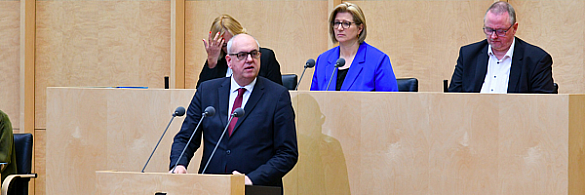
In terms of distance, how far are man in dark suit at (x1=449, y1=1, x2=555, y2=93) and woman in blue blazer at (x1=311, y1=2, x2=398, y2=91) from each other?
38 cm

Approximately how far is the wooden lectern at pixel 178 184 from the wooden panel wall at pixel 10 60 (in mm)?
3571

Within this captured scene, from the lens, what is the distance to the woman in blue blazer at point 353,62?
3.33 m

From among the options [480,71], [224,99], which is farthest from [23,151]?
[480,71]

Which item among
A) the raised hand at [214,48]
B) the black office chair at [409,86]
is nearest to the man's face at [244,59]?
the raised hand at [214,48]

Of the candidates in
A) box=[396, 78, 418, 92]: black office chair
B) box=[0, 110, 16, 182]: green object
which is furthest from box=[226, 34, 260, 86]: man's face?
box=[0, 110, 16, 182]: green object

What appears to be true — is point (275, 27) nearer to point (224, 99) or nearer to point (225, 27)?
point (225, 27)

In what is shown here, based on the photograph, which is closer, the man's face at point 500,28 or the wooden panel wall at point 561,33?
the man's face at point 500,28

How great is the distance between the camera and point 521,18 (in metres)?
4.72

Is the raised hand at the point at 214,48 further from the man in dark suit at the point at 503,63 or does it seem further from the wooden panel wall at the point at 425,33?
the wooden panel wall at the point at 425,33

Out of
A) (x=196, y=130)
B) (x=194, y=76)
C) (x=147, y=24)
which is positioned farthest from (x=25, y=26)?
(x=196, y=130)

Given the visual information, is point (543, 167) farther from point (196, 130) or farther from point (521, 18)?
point (521, 18)

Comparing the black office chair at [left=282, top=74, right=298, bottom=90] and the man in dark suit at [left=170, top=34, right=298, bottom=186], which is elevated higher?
the black office chair at [left=282, top=74, right=298, bottom=90]

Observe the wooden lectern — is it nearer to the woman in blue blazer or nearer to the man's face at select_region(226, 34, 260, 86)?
the man's face at select_region(226, 34, 260, 86)

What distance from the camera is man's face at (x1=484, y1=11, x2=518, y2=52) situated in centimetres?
308
